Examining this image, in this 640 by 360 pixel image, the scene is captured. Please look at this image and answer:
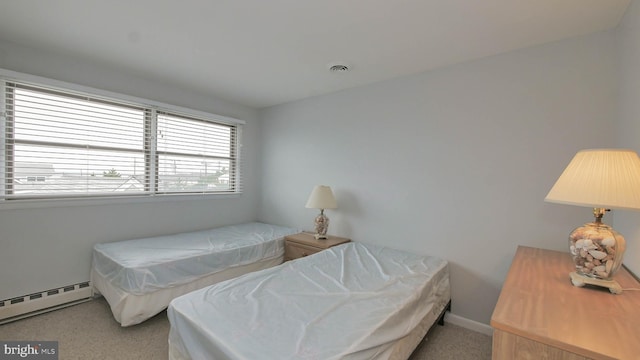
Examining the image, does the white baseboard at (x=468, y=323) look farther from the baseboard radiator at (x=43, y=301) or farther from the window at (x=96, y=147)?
the baseboard radiator at (x=43, y=301)

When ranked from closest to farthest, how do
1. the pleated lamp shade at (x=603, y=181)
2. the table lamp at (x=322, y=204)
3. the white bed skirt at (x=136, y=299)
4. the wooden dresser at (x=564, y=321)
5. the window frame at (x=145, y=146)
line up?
the wooden dresser at (x=564, y=321)
the pleated lamp shade at (x=603, y=181)
the white bed skirt at (x=136, y=299)
the window frame at (x=145, y=146)
the table lamp at (x=322, y=204)

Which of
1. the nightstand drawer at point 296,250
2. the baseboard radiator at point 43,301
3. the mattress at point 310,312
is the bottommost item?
the baseboard radiator at point 43,301

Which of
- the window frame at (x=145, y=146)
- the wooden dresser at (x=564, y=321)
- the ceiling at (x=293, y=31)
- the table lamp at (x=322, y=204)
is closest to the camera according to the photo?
the wooden dresser at (x=564, y=321)

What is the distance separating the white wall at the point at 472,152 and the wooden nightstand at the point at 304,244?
247 mm

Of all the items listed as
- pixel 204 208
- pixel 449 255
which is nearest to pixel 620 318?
pixel 449 255

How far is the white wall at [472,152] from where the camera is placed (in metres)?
A: 1.90

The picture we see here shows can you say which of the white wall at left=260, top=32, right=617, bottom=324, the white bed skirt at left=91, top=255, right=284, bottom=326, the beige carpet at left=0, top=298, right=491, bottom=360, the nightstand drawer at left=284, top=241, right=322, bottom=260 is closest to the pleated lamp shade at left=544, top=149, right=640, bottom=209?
the white wall at left=260, top=32, right=617, bottom=324

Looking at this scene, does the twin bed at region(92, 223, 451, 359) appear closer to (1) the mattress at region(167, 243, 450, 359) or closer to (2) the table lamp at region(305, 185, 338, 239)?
(1) the mattress at region(167, 243, 450, 359)

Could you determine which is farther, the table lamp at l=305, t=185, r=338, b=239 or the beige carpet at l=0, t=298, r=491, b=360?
the table lamp at l=305, t=185, r=338, b=239

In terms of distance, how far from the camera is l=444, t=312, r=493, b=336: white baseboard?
7.22 ft

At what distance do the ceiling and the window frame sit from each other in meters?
0.29

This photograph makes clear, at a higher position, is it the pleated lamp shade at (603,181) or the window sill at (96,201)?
the pleated lamp shade at (603,181)

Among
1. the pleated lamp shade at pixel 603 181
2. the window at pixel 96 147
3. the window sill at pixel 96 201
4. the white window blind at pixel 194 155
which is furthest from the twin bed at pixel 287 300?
the pleated lamp shade at pixel 603 181

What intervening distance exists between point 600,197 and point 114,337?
3091mm
